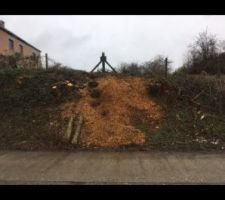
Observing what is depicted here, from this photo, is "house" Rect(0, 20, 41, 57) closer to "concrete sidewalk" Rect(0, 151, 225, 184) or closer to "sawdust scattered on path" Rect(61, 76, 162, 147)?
"sawdust scattered on path" Rect(61, 76, 162, 147)

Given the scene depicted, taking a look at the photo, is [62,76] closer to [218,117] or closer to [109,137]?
[109,137]

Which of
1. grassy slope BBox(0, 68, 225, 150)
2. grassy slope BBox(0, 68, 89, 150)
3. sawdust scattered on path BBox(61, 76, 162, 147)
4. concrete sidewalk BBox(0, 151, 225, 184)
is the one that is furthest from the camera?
grassy slope BBox(0, 68, 89, 150)

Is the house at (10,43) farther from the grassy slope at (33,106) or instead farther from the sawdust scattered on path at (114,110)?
the sawdust scattered on path at (114,110)

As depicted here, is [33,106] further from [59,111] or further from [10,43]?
[10,43]

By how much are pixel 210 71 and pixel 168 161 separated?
1140 centimetres

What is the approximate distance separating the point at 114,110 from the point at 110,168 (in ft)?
19.0

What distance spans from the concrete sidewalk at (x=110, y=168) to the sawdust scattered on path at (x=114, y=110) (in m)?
1.41

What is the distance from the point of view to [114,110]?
594 inches

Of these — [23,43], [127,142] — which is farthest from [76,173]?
[23,43]

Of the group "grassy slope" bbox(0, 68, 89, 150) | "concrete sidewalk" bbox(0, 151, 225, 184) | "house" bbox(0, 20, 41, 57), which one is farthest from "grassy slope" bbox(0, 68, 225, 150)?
"house" bbox(0, 20, 41, 57)

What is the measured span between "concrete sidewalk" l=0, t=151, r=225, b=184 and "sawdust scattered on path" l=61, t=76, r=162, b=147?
141 cm

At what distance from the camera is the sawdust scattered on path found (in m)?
13.3

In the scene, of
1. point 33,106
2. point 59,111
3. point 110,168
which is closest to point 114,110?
point 59,111

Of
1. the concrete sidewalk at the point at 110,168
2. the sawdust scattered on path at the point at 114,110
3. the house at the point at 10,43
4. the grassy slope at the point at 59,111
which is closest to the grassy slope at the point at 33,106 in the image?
the grassy slope at the point at 59,111
